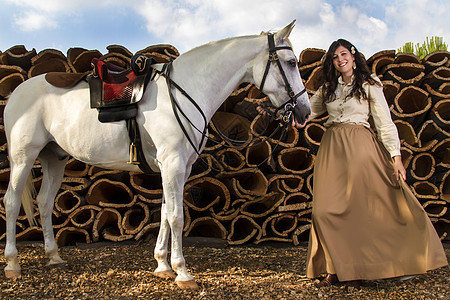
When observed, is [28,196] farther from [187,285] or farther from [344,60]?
[344,60]

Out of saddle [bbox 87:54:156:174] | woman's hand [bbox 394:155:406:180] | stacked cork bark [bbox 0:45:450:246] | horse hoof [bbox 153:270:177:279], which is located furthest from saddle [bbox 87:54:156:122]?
woman's hand [bbox 394:155:406:180]

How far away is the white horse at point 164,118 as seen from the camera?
110 inches

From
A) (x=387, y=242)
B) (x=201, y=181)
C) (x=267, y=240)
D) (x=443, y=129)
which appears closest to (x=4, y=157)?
(x=201, y=181)

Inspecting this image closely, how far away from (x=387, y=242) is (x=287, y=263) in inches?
43.0

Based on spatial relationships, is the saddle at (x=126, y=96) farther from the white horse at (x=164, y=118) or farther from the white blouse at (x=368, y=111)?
the white blouse at (x=368, y=111)

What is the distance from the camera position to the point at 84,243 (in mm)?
4043

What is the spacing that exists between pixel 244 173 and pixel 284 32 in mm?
1730

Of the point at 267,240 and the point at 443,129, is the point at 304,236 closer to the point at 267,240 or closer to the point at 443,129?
the point at 267,240

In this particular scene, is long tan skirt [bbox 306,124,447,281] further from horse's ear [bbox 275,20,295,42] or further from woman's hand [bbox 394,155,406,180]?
horse's ear [bbox 275,20,295,42]

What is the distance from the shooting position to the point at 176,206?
277 cm

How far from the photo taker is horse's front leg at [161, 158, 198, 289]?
2.73m

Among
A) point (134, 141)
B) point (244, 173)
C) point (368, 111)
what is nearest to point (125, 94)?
point (134, 141)

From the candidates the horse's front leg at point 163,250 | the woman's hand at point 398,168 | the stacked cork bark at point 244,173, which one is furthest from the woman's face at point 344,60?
the horse's front leg at point 163,250

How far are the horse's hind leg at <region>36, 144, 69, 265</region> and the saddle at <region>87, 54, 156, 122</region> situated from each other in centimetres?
83
